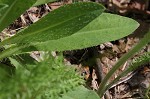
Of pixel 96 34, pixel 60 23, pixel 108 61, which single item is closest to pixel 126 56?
pixel 96 34

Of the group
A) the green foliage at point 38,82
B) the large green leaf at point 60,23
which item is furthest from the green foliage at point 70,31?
the green foliage at point 38,82

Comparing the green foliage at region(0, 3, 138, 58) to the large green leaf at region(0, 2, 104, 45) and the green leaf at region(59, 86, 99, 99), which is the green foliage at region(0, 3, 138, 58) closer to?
the large green leaf at region(0, 2, 104, 45)

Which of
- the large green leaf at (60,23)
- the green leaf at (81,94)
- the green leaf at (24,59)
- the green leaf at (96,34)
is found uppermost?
the large green leaf at (60,23)

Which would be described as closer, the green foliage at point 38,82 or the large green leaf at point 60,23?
the green foliage at point 38,82

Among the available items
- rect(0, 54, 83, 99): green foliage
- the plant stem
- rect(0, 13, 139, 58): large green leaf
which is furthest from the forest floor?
rect(0, 54, 83, 99): green foliage

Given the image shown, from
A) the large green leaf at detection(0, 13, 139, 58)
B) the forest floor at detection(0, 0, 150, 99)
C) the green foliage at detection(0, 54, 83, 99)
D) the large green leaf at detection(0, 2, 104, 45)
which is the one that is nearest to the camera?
the green foliage at detection(0, 54, 83, 99)

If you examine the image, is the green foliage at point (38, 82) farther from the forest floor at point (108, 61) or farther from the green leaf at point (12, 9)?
the forest floor at point (108, 61)

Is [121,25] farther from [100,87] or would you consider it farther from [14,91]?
[14,91]
